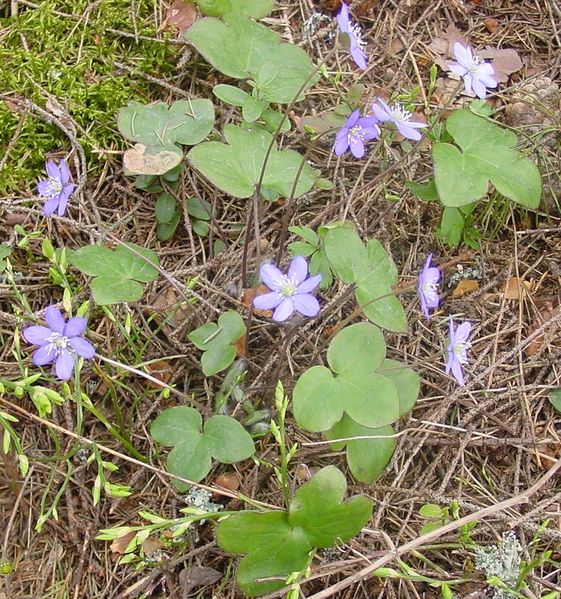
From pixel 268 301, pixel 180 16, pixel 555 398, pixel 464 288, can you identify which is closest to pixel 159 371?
pixel 268 301

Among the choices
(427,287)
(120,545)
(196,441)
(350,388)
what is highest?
(427,287)

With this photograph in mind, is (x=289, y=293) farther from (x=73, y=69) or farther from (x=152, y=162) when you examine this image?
(x=73, y=69)

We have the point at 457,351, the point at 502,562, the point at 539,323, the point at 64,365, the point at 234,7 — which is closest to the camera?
the point at 64,365

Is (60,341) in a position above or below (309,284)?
below

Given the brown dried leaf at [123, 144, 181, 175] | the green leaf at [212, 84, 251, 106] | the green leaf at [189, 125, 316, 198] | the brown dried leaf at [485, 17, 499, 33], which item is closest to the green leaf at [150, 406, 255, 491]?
the green leaf at [189, 125, 316, 198]

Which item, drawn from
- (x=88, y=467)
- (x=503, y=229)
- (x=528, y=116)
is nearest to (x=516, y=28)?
(x=528, y=116)

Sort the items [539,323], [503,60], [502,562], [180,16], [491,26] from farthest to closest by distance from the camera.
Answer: [491,26]
[503,60]
[180,16]
[539,323]
[502,562]

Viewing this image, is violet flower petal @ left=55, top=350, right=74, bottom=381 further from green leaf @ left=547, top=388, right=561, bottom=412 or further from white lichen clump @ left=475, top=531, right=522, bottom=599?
green leaf @ left=547, top=388, right=561, bottom=412

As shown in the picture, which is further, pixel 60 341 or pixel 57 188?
pixel 57 188
